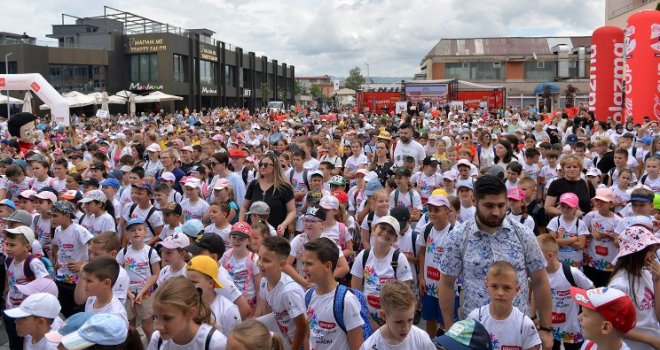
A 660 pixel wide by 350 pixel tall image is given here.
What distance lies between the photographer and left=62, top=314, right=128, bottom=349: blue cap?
10.2 feet

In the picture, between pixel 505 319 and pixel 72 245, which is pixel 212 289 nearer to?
pixel 505 319

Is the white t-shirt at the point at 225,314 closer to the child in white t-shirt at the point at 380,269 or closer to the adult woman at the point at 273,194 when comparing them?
the child in white t-shirt at the point at 380,269

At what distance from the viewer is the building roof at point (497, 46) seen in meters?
69.4

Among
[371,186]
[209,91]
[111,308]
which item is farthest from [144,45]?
[111,308]

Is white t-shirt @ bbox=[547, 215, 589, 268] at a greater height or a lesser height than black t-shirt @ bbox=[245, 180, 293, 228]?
lesser

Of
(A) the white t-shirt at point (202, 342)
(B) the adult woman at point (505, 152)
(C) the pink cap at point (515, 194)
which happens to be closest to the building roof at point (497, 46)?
(B) the adult woman at point (505, 152)

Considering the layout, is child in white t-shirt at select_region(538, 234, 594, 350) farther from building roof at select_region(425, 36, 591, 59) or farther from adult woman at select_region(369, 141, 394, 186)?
building roof at select_region(425, 36, 591, 59)

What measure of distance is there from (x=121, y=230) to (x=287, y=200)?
235cm

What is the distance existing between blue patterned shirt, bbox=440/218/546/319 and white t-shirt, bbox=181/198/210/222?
459cm

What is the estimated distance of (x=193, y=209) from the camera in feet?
25.4

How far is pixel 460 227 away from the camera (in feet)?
12.6

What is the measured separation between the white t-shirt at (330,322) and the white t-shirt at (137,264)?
2453 mm

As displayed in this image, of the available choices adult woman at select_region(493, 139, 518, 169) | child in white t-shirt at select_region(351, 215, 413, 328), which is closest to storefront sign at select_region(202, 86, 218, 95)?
adult woman at select_region(493, 139, 518, 169)

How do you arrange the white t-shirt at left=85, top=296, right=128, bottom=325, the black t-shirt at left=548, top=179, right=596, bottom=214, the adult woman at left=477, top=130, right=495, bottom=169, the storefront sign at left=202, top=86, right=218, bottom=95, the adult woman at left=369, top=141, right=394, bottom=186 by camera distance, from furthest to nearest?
1. the storefront sign at left=202, top=86, right=218, bottom=95
2. the adult woman at left=477, top=130, right=495, bottom=169
3. the adult woman at left=369, top=141, right=394, bottom=186
4. the black t-shirt at left=548, top=179, right=596, bottom=214
5. the white t-shirt at left=85, top=296, right=128, bottom=325
